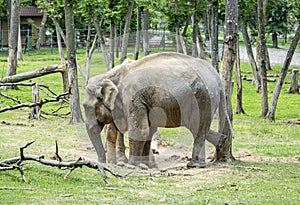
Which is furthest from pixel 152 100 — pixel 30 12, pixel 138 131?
pixel 30 12

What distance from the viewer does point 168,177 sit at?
11.9 meters

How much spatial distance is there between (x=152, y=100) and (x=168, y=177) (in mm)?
1638

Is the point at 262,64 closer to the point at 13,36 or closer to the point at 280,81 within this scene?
the point at 280,81

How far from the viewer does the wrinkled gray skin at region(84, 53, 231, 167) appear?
42.2ft

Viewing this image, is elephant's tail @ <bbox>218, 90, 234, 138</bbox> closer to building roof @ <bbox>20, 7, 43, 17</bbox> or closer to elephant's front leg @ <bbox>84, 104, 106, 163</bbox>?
elephant's front leg @ <bbox>84, 104, 106, 163</bbox>

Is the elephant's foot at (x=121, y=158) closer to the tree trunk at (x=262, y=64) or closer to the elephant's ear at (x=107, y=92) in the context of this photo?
the elephant's ear at (x=107, y=92)

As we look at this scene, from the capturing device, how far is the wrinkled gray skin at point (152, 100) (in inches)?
506

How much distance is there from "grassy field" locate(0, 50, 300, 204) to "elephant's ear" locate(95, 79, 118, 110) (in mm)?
1229

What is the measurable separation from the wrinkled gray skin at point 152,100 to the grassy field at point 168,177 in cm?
64

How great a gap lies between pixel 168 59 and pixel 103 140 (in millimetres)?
2379

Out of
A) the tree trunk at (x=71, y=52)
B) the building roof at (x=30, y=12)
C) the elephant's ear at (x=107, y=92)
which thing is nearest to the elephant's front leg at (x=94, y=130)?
the elephant's ear at (x=107, y=92)

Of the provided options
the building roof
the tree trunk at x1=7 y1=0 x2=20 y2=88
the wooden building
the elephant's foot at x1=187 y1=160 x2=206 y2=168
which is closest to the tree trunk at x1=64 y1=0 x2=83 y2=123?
the elephant's foot at x1=187 y1=160 x2=206 y2=168

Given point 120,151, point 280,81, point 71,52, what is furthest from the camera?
point 280,81

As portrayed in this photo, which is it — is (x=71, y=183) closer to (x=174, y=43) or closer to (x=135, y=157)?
(x=135, y=157)
